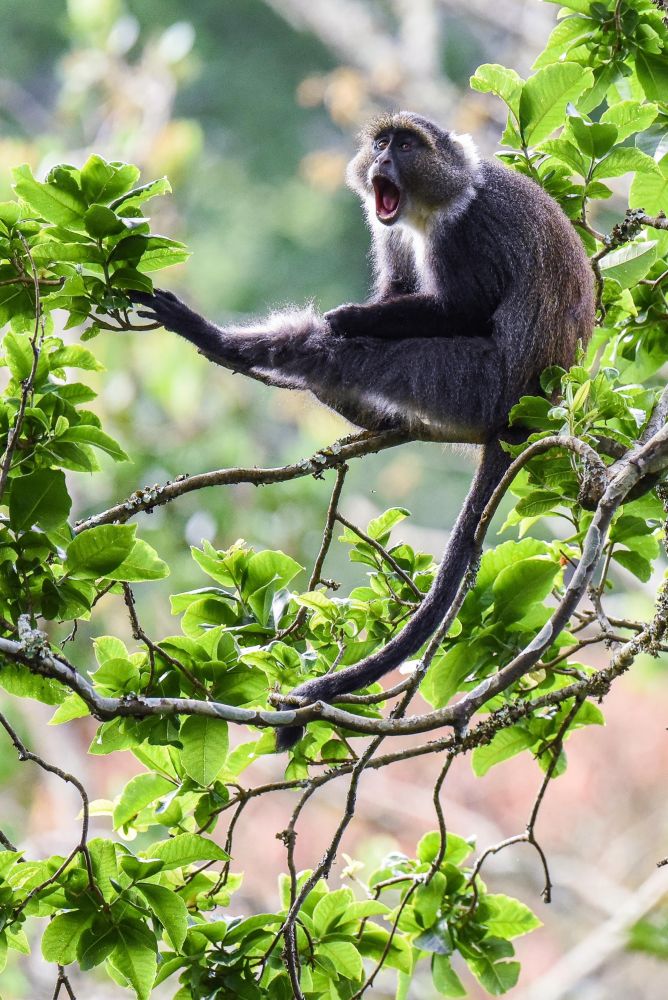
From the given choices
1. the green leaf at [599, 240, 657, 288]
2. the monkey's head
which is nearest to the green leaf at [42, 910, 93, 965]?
the green leaf at [599, 240, 657, 288]

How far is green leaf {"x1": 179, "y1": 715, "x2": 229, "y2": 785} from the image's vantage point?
171cm

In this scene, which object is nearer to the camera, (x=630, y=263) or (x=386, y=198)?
(x=630, y=263)

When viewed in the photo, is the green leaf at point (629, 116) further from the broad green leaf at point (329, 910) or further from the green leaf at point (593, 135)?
the broad green leaf at point (329, 910)

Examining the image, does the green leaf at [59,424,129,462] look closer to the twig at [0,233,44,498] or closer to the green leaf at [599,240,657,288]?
the twig at [0,233,44,498]

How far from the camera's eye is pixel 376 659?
2.06 m

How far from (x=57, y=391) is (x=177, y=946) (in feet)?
2.98

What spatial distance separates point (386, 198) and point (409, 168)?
0.11 metres

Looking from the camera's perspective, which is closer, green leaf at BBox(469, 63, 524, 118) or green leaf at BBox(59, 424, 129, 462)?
green leaf at BBox(59, 424, 129, 462)

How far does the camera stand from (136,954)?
1.68 meters

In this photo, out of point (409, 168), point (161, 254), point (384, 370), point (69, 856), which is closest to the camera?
point (69, 856)

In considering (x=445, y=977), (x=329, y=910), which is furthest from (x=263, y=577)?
(x=445, y=977)

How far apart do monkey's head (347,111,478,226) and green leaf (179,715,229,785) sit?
1.87 metres

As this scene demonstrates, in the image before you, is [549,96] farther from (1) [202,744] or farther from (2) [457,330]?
(1) [202,744]

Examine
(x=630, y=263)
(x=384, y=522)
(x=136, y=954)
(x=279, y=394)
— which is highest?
(x=279, y=394)
